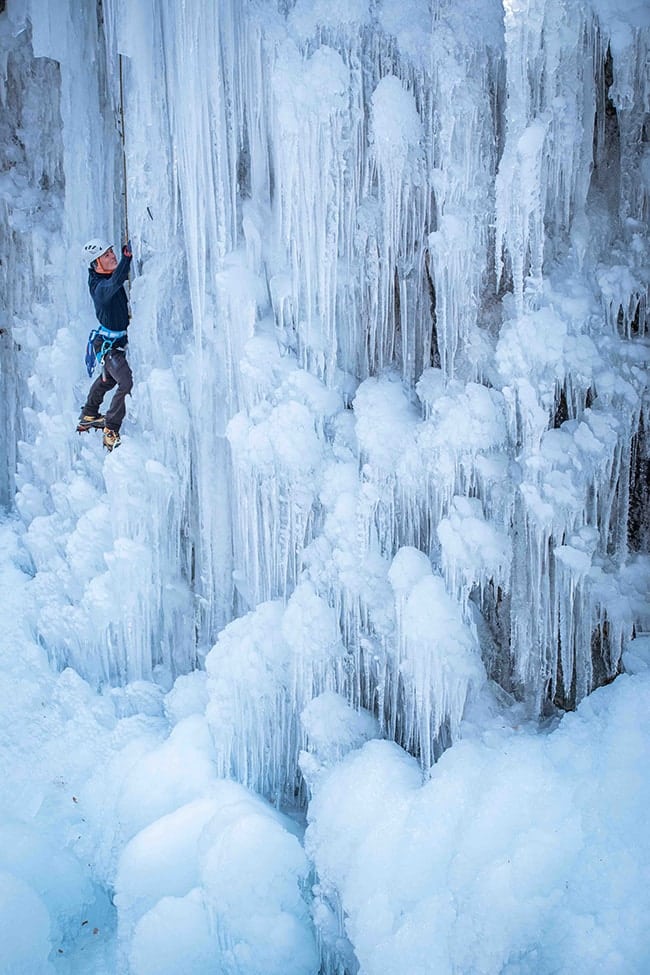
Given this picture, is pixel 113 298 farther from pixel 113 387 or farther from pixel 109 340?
pixel 113 387

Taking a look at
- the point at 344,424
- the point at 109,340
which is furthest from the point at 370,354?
→ the point at 109,340

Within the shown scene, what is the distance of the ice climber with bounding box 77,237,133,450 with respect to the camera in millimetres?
5473

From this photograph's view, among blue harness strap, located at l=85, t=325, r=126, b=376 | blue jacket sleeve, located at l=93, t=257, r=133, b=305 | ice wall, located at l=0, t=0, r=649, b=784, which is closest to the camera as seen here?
ice wall, located at l=0, t=0, r=649, b=784

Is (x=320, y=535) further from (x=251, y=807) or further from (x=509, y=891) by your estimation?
(x=509, y=891)

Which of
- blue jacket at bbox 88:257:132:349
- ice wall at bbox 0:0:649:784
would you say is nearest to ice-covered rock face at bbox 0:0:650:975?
ice wall at bbox 0:0:649:784

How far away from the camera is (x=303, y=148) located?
436cm

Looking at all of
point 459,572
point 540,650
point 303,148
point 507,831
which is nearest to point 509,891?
point 507,831

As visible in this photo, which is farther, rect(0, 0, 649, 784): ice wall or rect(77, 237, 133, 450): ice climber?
rect(77, 237, 133, 450): ice climber

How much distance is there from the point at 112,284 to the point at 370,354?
76.7 inches

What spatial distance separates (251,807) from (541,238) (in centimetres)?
314

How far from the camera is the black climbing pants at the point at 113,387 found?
18.7ft

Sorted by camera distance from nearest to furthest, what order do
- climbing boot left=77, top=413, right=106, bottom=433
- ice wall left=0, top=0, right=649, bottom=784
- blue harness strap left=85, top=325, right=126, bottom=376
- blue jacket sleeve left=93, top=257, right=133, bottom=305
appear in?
1. ice wall left=0, top=0, right=649, bottom=784
2. blue jacket sleeve left=93, top=257, right=133, bottom=305
3. blue harness strap left=85, top=325, right=126, bottom=376
4. climbing boot left=77, top=413, right=106, bottom=433

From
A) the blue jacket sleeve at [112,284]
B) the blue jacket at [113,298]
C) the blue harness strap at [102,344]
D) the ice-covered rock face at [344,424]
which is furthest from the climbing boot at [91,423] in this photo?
the blue jacket sleeve at [112,284]

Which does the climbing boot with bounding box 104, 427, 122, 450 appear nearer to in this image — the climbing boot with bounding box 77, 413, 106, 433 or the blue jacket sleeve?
the climbing boot with bounding box 77, 413, 106, 433
